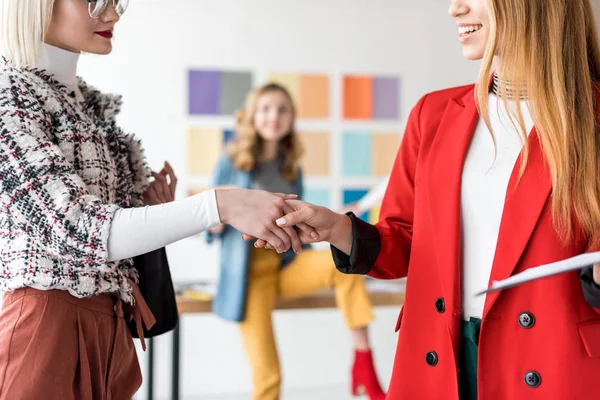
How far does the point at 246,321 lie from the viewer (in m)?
3.54

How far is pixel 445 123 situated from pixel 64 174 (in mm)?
810

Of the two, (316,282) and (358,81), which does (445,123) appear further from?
(358,81)

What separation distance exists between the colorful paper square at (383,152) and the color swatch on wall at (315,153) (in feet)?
1.13

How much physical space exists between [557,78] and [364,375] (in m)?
2.33

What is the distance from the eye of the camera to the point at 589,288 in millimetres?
1326

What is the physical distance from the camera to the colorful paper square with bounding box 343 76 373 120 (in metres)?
5.03

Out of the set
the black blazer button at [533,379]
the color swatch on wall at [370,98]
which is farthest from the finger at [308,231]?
the color swatch on wall at [370,98]

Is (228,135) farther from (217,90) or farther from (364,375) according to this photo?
(364,375)

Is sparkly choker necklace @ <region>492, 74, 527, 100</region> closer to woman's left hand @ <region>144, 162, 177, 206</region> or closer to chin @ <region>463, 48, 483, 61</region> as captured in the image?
chin @ <region>463, 48, 483, 61</region>

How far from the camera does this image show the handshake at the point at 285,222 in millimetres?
1537

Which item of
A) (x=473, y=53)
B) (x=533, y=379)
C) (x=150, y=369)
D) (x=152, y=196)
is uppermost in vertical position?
(x=473, y=53)

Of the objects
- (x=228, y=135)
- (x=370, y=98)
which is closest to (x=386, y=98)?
(x=370, y=98)

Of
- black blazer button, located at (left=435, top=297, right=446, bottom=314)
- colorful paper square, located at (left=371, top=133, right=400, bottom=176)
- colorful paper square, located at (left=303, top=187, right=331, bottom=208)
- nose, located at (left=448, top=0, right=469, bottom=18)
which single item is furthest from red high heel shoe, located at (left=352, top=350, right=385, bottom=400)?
nose, located at (left=448, top=0, right=469, bottom=18)

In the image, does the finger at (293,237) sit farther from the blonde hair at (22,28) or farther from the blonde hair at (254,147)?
the blonde hair at (254,147)
